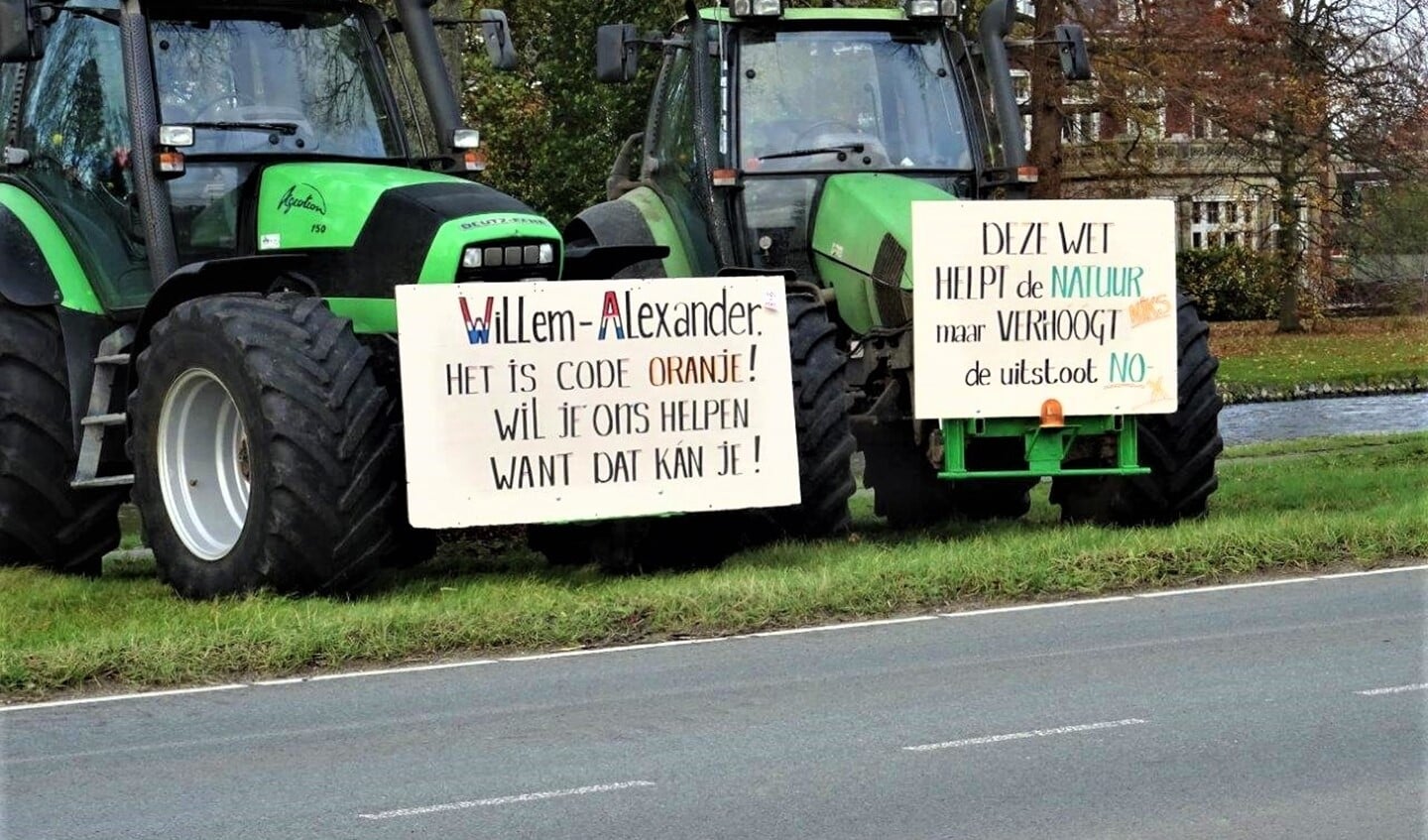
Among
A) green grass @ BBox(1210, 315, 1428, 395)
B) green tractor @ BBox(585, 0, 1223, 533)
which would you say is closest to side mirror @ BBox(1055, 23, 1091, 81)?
green tractor @ BBox(585, 0, 1223, 533)

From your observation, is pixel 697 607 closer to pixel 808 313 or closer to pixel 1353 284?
pixel 808 313

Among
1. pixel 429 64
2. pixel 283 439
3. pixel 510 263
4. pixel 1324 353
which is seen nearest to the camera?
pixel 283 439

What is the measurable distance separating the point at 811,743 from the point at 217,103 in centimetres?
578

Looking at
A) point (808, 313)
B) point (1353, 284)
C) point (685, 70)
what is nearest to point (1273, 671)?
point (808, 313)

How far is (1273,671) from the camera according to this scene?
9.15 meters

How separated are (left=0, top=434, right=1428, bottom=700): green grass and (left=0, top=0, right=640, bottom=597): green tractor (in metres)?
Result: 0.42

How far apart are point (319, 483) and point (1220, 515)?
5859 mm

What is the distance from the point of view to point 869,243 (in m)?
13.7

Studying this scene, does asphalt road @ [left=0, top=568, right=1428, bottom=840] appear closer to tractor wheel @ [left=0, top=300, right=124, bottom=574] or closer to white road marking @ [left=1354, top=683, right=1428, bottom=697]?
white road marking @ [left=1354, top=683, right=1428, bottom=697]

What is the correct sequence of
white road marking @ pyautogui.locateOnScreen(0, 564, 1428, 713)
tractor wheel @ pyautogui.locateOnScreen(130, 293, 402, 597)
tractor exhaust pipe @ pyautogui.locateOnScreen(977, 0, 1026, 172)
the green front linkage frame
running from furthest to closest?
tractor exhaust pipe @ pyautogui.locateOnScreen(977, 0, 1026, 172)
the green front linkage frame
tractor wheel @ pyautogui.locateOnScreen(130, 293, 402, 597)
white road marking @ pyautogui.locateOnScreen(0, 564, 1428, 713)

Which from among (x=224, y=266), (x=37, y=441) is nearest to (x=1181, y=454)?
(x=224, y=266)

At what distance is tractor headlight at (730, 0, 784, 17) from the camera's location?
13969mm

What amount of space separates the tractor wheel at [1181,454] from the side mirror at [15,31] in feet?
20.7

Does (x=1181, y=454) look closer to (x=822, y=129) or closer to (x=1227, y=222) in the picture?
(x=822, y=129)
